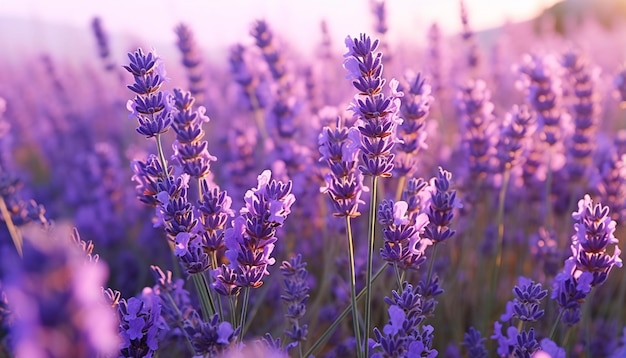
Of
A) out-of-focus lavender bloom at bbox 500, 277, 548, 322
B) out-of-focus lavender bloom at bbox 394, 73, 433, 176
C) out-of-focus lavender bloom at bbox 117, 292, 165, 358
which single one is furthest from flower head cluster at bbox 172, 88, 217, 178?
out-of-focus lavender bloom at bbox 500, 277, 548, 322

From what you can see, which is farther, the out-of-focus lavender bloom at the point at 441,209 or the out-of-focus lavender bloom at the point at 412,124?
the out-of-focus lavender bloom at the point at 412,124

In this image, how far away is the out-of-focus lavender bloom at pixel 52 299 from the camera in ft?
2.09

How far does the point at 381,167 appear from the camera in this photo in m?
1.45

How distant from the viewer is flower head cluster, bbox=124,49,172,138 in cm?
146

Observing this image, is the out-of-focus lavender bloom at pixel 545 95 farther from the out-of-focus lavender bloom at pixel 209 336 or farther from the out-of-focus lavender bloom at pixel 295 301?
the out-of-focus lavender bloom at pixel 209 336

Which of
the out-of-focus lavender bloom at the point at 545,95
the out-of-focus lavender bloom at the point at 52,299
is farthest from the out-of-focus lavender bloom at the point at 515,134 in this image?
the out-of-focus lavender bloom at the point at 52,299

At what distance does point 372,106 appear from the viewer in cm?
140

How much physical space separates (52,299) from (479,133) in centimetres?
203

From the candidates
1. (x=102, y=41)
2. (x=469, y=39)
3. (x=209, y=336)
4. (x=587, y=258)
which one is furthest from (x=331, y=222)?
(x=102, y=41)

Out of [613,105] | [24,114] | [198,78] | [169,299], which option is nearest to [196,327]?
[169,299]

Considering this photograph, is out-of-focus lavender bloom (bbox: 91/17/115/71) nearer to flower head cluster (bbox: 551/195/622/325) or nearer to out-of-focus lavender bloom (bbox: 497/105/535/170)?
out-of-focus lavender bloom (bbox: 497/105/535/170)

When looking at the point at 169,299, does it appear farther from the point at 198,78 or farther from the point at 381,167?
the point at 198,78

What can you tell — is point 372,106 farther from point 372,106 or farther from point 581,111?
point 581,111

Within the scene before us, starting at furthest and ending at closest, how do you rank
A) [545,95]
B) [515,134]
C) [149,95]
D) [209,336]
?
[545,95]
[515,134]
[149,95]
[209,336]
